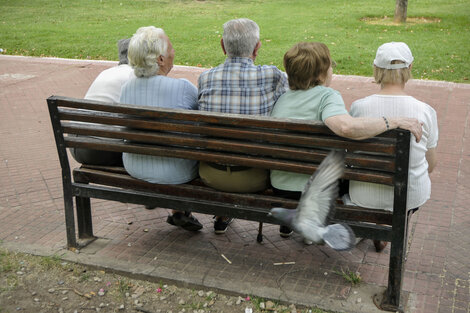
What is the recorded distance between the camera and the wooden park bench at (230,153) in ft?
10.1

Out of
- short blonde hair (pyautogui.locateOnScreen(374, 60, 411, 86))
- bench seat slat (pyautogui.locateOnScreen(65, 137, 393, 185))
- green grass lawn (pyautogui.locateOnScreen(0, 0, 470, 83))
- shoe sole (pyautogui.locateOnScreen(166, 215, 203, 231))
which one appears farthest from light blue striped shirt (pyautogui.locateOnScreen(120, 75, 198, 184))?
green grass lawn (pyautogui.locateOnScreen(0, 0, 470, 83))

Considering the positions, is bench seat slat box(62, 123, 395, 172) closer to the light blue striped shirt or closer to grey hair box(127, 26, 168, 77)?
the light blue striped shirt

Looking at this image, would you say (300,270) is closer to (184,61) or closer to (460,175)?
(460,175)

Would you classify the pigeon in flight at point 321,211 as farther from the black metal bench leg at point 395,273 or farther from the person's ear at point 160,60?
the person's ear at point 160,60

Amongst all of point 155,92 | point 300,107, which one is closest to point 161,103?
point 155,92

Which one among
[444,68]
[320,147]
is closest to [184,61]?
[444,68]

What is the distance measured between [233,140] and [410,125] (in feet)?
3.27

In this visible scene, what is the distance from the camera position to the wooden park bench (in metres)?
3.07

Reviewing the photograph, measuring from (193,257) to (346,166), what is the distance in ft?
4.27

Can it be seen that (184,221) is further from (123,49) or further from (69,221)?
(123,49)

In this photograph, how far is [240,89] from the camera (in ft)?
11.5

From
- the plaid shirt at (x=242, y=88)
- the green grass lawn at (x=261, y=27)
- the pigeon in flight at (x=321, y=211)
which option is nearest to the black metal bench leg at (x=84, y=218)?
the plaid shirt at (x=242, y=88)

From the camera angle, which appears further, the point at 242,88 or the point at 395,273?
the point at 242,88

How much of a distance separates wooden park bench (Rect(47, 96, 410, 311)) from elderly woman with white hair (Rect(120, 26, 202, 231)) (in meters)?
0.08
